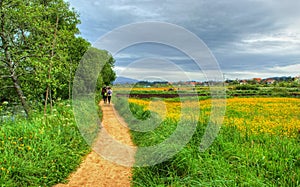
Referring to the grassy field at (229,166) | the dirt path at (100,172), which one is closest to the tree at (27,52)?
the dirt path at (100,172)

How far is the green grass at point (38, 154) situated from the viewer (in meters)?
4.82

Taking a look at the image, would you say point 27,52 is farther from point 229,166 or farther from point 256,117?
point 256,117

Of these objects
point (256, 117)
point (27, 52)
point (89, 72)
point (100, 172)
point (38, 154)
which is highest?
point (89, 72)

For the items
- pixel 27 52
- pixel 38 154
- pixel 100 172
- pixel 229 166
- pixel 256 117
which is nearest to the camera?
pixel 229 166

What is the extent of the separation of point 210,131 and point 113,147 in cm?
317

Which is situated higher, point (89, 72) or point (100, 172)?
point (89, 72)

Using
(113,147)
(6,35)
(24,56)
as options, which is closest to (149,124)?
(113,147)

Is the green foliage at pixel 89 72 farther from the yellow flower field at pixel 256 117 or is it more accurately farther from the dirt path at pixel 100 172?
the dirt path at pixel 100 172

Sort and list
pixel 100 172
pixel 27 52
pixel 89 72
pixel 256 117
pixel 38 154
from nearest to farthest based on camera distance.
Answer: pixel 38 154, pixel 100 172, pixel 27 52, pixel 256 117, pixel 89 72

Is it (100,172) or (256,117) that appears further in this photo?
(256,117)

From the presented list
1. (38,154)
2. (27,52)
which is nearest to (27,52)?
(27,52)

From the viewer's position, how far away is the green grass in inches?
190

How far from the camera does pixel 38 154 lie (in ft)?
18.2

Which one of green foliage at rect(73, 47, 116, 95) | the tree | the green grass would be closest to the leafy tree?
the tree
